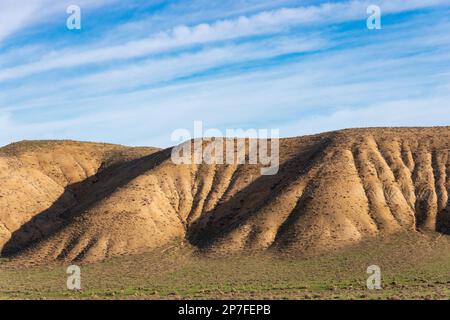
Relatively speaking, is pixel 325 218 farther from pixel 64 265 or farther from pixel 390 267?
pixel 64 265

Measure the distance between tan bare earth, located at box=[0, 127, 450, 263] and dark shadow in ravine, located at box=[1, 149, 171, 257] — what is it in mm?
224

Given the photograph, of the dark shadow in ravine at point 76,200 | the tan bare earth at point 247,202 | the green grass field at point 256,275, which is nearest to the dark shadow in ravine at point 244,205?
the tan bare earth at point 247,202

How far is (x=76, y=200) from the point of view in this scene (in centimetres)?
8900

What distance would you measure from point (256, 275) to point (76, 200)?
40217 mm

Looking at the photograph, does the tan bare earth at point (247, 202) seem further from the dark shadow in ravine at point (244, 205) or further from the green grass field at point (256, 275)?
the green grass field at point (256, 275)

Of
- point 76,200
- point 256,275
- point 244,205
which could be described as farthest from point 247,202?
point 76,200

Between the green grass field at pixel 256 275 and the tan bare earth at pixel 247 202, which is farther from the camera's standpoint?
the tan bare earth at pixel 247 202

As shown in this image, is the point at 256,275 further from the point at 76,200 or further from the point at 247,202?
the point at 76,200

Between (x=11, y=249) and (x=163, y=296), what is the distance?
36.5 metres

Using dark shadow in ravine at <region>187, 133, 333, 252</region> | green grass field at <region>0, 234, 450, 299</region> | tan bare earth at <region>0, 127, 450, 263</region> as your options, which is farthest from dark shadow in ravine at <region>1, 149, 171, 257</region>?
dark shadow in ravine at <region>187, 133, 333, 252</region>

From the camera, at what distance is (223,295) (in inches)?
1832

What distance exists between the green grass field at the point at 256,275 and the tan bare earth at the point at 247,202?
2.79 m

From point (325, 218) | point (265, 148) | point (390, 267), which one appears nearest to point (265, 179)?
point (265, 148)

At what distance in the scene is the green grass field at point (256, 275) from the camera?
47375 mm
